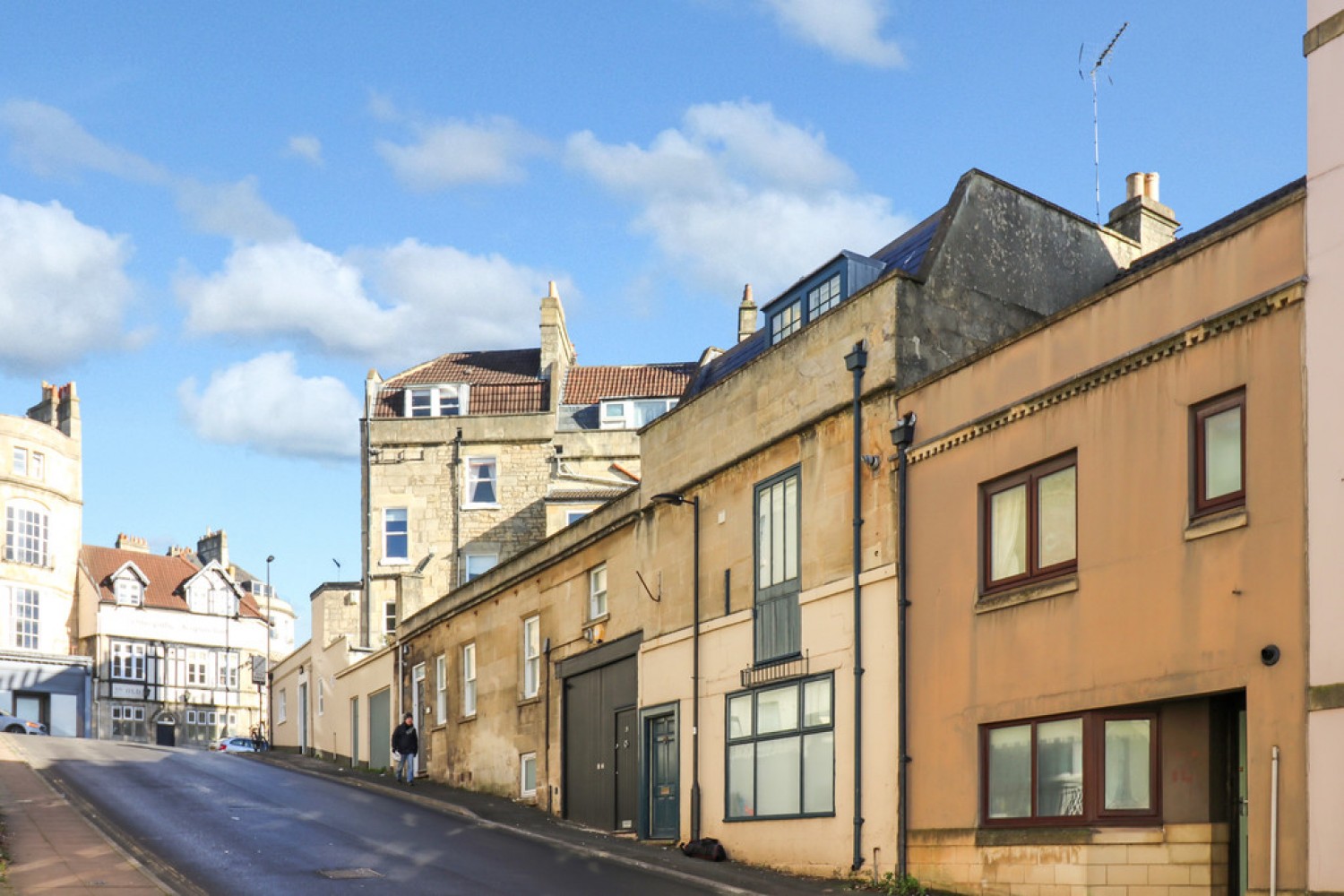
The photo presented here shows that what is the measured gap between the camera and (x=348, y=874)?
18656 mm

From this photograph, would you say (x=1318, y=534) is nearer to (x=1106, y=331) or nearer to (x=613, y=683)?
(x=1106, y=331)

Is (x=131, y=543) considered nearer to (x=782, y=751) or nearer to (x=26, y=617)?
(x=26, y=617)

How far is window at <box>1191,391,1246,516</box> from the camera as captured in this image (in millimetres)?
13867

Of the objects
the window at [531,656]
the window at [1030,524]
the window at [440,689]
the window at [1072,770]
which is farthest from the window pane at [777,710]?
the window at [440,689]

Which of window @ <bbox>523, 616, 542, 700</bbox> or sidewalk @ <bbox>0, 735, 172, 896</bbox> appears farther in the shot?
window @ <bbox>523, 616, 542, 700</bbox>

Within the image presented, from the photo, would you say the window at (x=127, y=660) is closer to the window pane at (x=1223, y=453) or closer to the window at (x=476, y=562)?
the window at (x=476, y=562)

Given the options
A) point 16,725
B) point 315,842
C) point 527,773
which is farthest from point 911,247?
point 16,725

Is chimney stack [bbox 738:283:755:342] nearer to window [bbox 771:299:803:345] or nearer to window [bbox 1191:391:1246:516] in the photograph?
window [bbox 771:299:803:345]

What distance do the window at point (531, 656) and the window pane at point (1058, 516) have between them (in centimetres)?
1594

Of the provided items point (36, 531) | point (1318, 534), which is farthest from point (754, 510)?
point (36, 531)

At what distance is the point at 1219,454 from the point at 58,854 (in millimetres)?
14186

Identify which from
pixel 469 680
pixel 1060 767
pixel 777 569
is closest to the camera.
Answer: pixel 1060 767

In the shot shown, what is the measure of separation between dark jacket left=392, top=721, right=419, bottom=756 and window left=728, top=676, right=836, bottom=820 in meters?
14.0

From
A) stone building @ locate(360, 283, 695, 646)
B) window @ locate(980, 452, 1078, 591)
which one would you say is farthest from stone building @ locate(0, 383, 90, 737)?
window @ locate(980, 452, 1078, 591)
